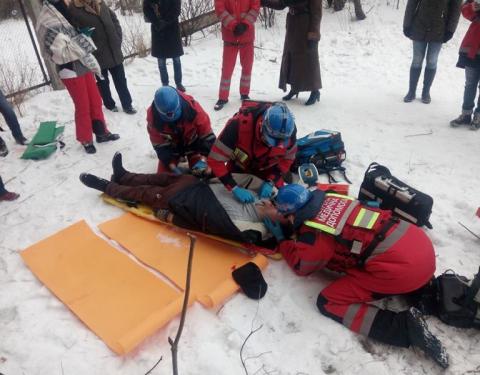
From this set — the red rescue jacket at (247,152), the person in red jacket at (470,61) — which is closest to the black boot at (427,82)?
the person in red jacket at (470,61)

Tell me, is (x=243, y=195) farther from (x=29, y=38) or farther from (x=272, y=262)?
(x=29, y=38)

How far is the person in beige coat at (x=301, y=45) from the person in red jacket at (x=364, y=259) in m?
2.99

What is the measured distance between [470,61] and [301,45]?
6.30 feet

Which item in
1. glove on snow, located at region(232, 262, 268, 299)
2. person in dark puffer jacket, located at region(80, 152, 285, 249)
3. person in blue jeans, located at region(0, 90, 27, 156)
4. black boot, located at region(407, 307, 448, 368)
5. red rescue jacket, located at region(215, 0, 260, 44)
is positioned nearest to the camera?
black boot, located at region(407, 307, 448, 368)

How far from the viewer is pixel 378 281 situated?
2289 mm

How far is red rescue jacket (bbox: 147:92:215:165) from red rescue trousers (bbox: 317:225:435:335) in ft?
5.92

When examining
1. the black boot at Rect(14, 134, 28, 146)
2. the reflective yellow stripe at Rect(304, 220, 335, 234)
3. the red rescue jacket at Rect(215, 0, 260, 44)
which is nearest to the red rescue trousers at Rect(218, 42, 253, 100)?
the red rescue jacket at Rect(215, 0, 260, 44)

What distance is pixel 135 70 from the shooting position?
6484 millimetres

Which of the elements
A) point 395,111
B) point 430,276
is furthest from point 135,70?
point 430,276

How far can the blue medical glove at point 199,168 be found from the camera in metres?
3.49

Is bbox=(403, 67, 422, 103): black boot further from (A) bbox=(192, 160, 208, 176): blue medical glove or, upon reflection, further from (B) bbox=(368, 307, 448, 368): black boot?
(B) bbox=(368, 307, 448, 368): black boot

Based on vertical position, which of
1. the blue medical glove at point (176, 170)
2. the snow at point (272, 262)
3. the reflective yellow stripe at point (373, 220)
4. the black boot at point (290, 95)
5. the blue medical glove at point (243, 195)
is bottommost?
the snow at point (272, 262)

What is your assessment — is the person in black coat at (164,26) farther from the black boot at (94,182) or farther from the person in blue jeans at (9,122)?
the black boot at (94,182)

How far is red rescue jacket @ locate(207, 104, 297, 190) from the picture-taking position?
10.0 feet
